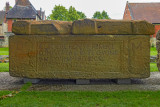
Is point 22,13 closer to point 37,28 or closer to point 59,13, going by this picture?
point 59,13

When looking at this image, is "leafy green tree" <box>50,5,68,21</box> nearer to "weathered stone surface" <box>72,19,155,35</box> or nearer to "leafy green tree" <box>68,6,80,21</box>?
"leafy green tree" <box>68,6,80,21</box>

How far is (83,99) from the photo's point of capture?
2896mm

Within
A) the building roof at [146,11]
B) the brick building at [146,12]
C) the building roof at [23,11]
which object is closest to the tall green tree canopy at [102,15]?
the brick building at [146,12]

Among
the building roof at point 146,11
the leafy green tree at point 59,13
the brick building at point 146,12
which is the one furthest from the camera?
the leafy green tree at point 59,13

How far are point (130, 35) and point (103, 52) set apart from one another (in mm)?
715

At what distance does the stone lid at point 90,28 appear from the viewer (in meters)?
3.96

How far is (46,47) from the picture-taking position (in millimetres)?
4043

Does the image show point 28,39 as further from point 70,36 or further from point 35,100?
point 35,100

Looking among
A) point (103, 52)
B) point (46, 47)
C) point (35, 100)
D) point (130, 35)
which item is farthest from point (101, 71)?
point (35, 100)

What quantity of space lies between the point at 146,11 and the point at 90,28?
2264 centimetres

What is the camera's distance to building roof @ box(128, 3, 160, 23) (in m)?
23.1

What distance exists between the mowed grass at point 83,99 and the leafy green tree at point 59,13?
28.2 m

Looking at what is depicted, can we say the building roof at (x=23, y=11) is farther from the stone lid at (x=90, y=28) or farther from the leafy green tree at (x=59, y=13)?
the stone lid at (x=90, y=28)

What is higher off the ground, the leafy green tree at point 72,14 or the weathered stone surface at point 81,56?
the leafy green tree at point 72,14
